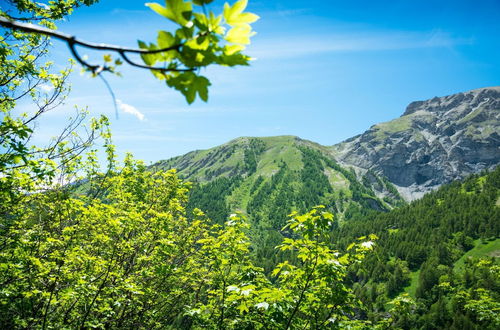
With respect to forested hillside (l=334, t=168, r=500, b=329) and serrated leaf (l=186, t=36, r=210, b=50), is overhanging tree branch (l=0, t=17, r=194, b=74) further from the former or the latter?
forested hillside (l=334, t=168, r=500, b=329)

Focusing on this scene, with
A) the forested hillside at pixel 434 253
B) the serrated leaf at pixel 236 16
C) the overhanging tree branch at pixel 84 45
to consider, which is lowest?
the forested hillside at pixel 434 253

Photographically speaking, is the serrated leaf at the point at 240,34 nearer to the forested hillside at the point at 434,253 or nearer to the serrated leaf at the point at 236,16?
the serrated leaf at the point at 236,16

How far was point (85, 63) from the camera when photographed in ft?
4.21

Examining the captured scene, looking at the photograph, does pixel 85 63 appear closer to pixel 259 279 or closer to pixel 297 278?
pixel 297 278

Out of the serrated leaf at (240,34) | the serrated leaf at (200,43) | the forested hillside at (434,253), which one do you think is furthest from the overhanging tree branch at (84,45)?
the forested hillside at (434,253)

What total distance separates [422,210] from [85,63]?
23428 centimetres

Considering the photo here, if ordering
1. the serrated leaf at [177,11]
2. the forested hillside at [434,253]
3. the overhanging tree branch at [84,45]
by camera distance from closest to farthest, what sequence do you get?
the overhanging tree branch at [84,45] < the serrated leaf at [177,11] < the forested hillside at [434,253]

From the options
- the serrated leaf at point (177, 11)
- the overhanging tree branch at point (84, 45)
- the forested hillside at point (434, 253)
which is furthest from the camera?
the forested hillside at point (434, 253)

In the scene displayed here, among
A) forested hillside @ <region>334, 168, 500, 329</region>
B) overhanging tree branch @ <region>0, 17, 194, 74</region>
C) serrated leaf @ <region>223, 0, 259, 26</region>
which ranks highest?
serrated leaf @ <region>223, 0, 259, 26</region>

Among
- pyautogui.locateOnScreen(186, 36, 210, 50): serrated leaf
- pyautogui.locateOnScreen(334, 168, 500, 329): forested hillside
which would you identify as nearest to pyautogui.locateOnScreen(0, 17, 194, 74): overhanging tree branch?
pyautogui.locateOnScreen(186, 36, 210, 50): serrated leaf

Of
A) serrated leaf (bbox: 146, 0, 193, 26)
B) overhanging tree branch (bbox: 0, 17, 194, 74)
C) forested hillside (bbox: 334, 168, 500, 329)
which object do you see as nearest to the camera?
overhanging tree branch (bbox: 0, 17, 194, 74)

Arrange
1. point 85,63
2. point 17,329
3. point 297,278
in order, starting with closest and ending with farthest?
point 85,63 < point 297,278 < point 17,329

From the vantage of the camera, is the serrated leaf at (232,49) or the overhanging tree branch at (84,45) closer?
the overhanging tree branch at (84,45)

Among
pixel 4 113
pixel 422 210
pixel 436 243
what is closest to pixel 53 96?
pixel 4 113
